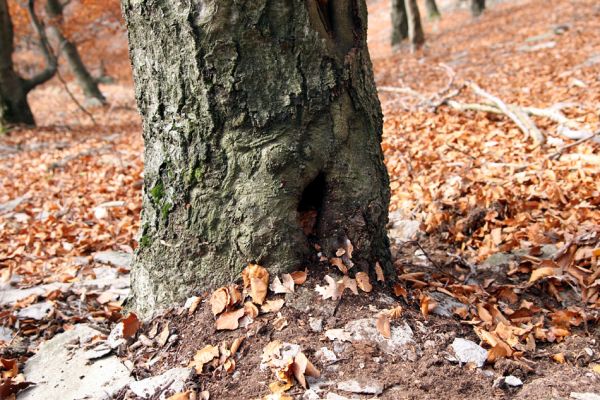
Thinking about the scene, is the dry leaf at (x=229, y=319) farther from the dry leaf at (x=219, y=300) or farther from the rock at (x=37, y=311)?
the rock at (x=37, y=311)

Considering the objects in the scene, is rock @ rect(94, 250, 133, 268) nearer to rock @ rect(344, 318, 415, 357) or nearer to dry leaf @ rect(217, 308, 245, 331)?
dry leaf @ rect(217, 308, 245, 331)

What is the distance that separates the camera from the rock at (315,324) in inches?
81.0

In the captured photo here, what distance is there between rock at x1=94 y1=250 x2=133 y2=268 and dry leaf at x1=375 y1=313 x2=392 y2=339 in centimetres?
212

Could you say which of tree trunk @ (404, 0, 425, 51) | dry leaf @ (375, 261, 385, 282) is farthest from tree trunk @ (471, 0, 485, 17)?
dry leaf @ (375, 261, 385, 282)

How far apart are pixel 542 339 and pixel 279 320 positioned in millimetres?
1175

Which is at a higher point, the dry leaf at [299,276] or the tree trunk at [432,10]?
the tree trunk at [432,10]

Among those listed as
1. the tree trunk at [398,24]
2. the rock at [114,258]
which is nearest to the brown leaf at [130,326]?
the rock at [114,258]

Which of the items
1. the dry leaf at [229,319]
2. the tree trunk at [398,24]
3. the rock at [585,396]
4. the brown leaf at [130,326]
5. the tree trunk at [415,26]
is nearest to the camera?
the rock at [585,396]

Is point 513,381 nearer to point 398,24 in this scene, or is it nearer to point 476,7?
point 398,24

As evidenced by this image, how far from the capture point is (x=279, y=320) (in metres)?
2.10

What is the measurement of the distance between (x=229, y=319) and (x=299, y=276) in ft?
1.13

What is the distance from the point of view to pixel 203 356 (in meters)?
2.04

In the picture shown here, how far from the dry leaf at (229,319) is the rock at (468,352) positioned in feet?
2.85

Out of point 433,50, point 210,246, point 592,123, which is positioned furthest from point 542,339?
point 433,50
